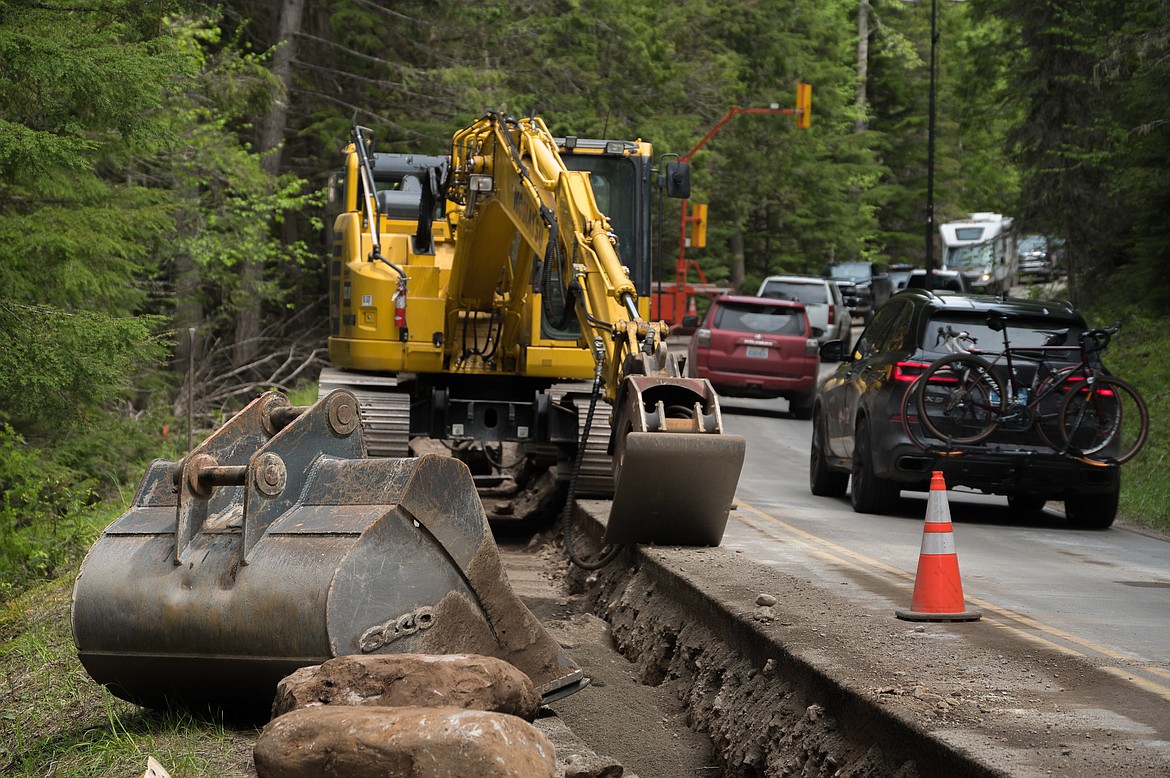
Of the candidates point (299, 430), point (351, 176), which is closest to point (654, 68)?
point (351, 176)

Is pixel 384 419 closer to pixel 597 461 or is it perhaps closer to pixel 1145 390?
pixel 597 461

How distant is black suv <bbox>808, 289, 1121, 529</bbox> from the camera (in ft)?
43.9

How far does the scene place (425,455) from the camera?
6.24 metres

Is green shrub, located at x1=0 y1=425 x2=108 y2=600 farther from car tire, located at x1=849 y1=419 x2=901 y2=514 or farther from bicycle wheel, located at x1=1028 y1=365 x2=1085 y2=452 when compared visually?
bicycle wheel, located at x1=1028 y1=365 x2=1085 y2=452

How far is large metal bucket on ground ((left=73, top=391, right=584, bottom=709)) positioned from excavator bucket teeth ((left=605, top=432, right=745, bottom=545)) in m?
2.91

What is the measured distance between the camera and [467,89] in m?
29.5

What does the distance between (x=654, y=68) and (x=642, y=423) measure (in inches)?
1054

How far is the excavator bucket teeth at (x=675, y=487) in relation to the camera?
9430 millimetres

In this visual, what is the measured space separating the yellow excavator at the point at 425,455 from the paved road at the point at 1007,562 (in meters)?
1.21

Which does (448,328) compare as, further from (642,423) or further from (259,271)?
(259,271)

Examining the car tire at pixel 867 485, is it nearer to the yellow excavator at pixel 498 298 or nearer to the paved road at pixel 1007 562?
the paved road at pixel 1007 562

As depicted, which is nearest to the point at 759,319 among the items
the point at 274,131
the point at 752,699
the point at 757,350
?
the point at 757,350

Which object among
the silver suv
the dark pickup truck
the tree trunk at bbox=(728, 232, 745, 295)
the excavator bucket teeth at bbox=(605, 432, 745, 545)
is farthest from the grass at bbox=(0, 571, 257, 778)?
the tree trunk at bbox=(728, 232, 745, 295)

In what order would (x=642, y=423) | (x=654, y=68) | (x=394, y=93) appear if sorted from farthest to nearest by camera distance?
(x=654, y=68) → (x=394, y=93) → (x=642, y=423)
